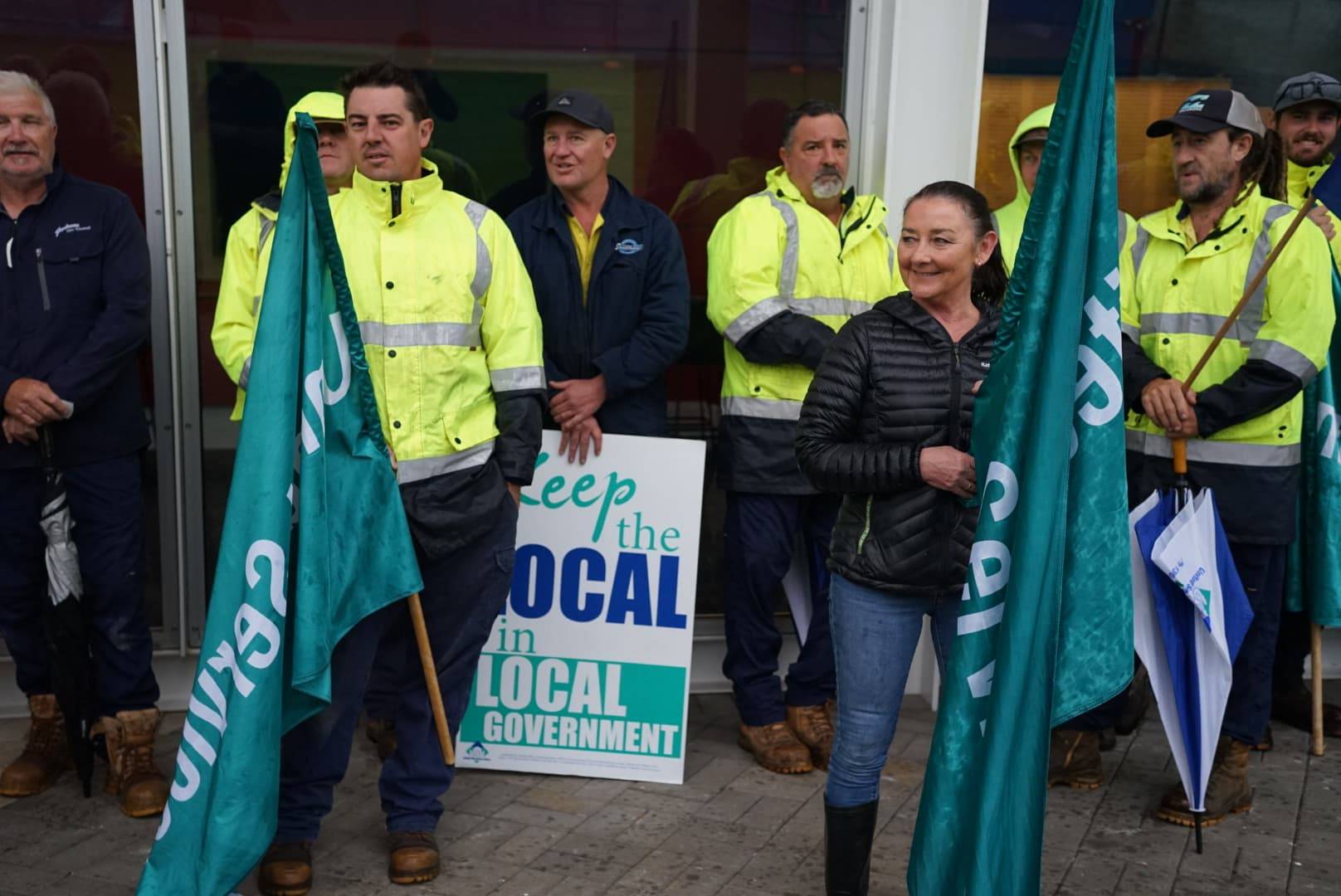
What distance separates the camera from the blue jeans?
12.7ft

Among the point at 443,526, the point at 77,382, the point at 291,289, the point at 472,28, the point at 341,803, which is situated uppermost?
the point at 472,28

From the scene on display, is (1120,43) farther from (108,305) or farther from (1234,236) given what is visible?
(108,305)

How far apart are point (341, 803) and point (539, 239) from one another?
1.98 metres

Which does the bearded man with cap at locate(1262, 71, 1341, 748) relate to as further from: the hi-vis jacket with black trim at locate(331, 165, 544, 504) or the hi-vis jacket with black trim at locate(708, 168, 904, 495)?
the hi-vis jacket with black trim at locate(331, 165, 544, 504)

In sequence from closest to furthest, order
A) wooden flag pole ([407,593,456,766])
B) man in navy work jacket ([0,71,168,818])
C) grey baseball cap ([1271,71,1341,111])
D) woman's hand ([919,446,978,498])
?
woman's hand ([919,446,978,498]) < wooden flag pole ([407,593,456,766]) < man in navy work jacket ([0,71,168,818]) < grey baseball cap ([1271,71,1341,111])

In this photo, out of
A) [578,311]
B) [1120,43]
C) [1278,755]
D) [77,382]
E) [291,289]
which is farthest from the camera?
[1120,43]

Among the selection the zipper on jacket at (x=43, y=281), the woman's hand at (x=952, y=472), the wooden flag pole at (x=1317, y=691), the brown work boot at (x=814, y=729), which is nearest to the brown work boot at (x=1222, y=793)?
the wooden flag pole at (x=1317, y=691)

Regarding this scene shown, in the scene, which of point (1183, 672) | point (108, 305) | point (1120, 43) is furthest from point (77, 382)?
point (1120, 43)

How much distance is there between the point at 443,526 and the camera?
422cm

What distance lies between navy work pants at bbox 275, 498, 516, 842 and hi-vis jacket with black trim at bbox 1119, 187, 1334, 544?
2.15 metres

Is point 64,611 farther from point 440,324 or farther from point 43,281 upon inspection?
point 440,324

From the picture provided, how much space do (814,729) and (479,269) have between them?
2169 mm

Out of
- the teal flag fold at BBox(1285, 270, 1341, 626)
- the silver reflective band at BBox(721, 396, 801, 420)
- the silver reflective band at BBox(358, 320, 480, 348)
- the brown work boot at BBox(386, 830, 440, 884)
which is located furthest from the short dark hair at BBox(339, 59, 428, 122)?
the teal flag fold at BBox(1285, 270, 1341, 626)

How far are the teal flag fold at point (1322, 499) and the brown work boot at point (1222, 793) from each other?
0.56 m
